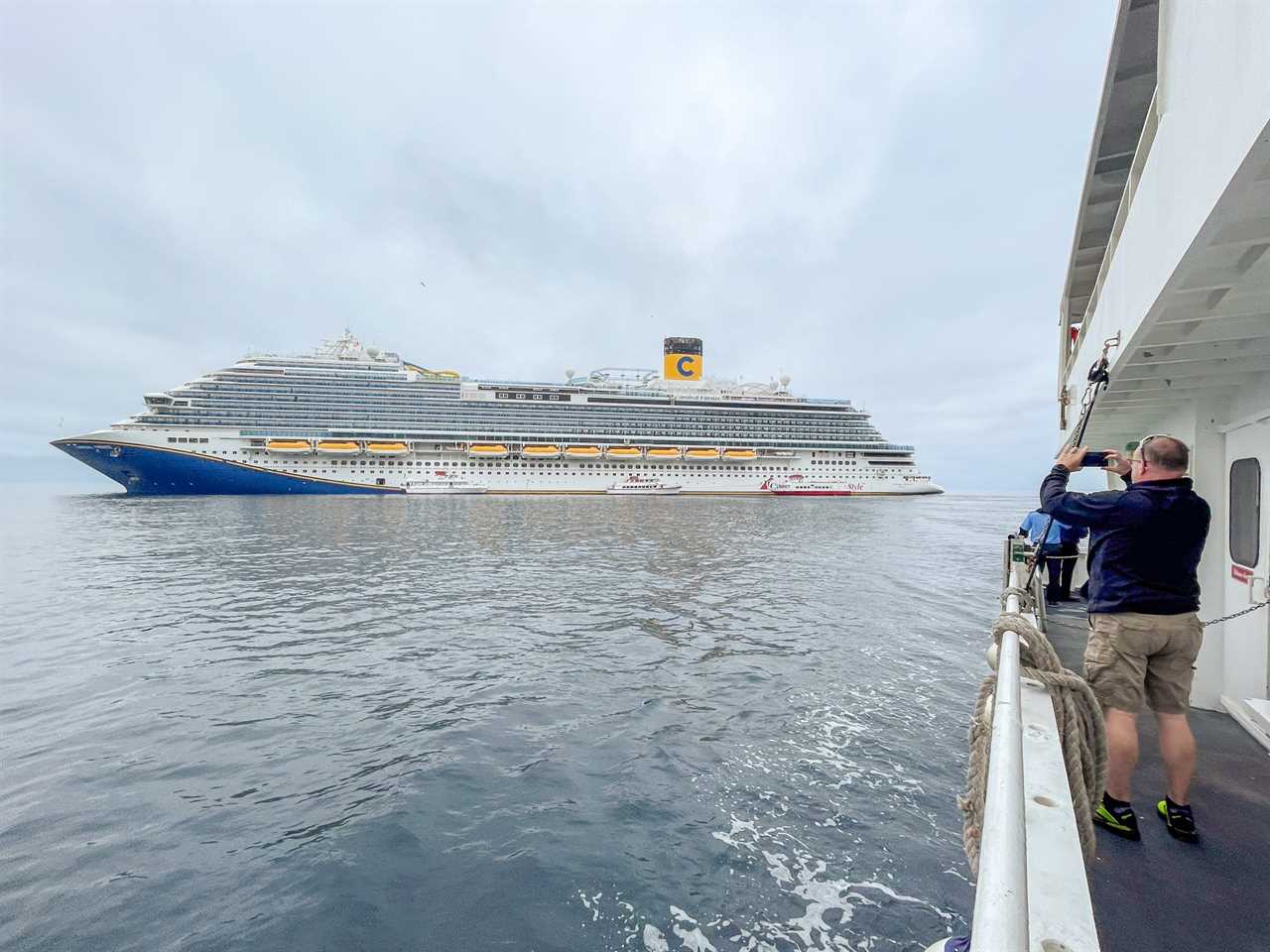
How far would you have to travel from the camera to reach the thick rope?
6.01 ft

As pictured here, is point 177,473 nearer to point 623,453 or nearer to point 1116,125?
point 623,453

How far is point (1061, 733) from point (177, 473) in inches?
2519

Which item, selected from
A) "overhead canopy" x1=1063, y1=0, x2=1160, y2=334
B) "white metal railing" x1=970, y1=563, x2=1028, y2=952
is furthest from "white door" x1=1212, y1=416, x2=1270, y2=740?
"white metal railing" x1=970, y1=563, x2=1028, y2=952

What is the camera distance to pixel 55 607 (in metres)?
10.1

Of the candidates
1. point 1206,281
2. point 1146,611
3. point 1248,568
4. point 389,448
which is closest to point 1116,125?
point 1248,568

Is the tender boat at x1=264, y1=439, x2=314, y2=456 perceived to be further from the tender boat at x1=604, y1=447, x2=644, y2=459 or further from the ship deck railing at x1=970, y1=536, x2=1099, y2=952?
the ship deck railing at x1=970, y1=536, x2=1099, y2=952

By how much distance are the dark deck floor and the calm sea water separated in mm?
747

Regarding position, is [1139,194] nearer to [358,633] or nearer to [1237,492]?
[1237,492]

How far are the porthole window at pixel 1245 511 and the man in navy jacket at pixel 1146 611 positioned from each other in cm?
177

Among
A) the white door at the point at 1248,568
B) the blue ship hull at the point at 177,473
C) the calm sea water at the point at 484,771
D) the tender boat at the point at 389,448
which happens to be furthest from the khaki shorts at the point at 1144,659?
the tender boat at the point at 389,448

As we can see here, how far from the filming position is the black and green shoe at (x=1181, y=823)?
9.08ft

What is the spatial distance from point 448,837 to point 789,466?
216 ft

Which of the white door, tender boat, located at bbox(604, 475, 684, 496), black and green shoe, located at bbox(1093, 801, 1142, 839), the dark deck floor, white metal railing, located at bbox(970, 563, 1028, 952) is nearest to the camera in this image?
white metal railing, located at bbox(970, 563, 1028, 952)

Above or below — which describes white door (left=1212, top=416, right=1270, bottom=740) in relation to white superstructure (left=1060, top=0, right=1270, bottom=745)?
below
